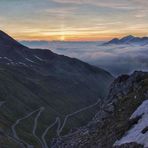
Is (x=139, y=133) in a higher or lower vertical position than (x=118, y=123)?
higher

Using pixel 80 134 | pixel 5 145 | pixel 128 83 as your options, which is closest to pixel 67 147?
pixel 80 134

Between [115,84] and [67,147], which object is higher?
[115,84]

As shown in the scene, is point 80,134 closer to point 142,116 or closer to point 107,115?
point 107,115

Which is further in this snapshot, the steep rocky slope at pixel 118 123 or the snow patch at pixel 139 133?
the steep rocky slope at pixel 118 123

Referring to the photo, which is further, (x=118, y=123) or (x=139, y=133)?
(x=118, y=123)

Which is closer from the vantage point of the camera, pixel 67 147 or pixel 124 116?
pixel 124 116

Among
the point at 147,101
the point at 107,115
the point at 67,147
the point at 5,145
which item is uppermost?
the point at 147,101

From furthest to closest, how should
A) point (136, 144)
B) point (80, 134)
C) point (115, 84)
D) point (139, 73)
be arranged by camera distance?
point (115, 84) → point (139, 73) → point (80, 134) → point (136, 144)

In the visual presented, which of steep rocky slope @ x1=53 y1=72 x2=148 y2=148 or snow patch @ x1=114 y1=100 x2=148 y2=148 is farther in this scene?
steep rocky slope @ x1=53 y1=72 x2=148 y2=148
